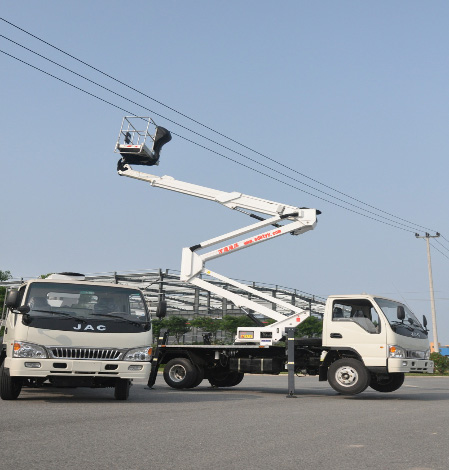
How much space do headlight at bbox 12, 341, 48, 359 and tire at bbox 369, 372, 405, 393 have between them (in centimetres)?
852

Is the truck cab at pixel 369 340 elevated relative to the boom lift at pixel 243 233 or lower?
lower

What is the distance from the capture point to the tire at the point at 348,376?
14.8 m

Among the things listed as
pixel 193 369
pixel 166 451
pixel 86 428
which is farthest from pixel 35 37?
pixel 166 451

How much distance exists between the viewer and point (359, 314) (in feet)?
50.6

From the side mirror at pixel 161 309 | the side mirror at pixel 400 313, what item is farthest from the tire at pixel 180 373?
the side mirror at pixel 400 313

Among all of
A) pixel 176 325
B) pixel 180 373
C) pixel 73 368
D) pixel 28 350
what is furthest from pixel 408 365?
pixel 176 325

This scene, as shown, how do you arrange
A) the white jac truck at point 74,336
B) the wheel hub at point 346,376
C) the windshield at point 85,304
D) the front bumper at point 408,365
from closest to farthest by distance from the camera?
the white jac truck at point 74,336 → the windshield at point 85,304 → the front bumper at point 408,365 → the wheel hub at point 346,376

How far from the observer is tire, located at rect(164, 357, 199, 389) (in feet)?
56.1

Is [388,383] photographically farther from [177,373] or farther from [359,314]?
[177,373]

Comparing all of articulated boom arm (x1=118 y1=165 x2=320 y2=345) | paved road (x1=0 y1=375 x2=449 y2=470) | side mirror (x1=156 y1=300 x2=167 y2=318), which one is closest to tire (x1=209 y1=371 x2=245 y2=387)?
articulated boom arm (x1=118 y1=165 x2=320 y2=345)

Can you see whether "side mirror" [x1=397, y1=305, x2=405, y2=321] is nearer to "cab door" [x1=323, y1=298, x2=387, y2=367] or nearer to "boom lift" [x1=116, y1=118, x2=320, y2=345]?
"cab door" [x1=323, y1=298, x2=387, y2=367]

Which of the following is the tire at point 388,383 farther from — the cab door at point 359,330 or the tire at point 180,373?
the tire at point 180,373

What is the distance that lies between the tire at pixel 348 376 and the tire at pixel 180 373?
12.1 feet

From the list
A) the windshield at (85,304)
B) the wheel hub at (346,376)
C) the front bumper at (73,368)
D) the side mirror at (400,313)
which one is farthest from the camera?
the side mirror at (400,313)
